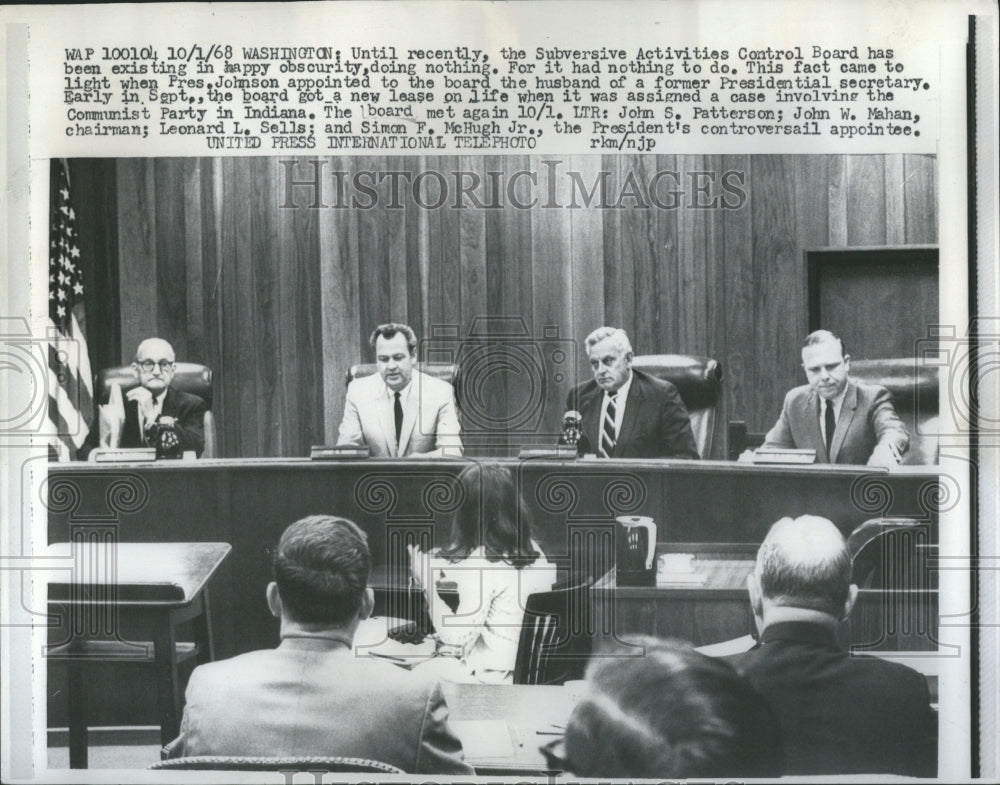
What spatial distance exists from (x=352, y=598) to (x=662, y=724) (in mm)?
1146

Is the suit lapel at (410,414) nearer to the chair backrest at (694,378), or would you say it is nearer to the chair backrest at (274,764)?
the chair backrest at (694,378)

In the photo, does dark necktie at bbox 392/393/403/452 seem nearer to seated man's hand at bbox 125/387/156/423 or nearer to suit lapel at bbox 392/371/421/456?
suit lapel at bbox 392/371/421/456

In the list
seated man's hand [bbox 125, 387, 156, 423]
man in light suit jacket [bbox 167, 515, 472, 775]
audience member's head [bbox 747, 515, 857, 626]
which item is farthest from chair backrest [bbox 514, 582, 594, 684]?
seated man's hand [bbox 125, 387, 156, 423]

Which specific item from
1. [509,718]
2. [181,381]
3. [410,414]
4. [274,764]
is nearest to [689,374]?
[410,414]

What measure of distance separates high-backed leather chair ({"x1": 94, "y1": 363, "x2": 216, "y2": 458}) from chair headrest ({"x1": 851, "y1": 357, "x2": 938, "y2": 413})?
87.5 inches

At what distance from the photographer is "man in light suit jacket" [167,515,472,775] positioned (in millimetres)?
3244

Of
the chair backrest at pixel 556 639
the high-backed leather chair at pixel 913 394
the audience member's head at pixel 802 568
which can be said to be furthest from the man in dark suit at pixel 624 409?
the high-backed leather chair at pixel 913 394

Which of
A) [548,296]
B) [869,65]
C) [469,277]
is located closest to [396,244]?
[469,277]

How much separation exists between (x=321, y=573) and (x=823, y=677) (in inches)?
67.8

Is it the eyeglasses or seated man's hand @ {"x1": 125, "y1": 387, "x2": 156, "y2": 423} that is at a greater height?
the eyeglasses

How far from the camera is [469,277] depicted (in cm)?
354

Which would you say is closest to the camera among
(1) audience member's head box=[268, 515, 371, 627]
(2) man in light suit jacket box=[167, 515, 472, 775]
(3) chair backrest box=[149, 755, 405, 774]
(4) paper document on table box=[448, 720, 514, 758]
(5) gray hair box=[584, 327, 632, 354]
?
(3) chair backrest box=[149, 755, 405, 774]

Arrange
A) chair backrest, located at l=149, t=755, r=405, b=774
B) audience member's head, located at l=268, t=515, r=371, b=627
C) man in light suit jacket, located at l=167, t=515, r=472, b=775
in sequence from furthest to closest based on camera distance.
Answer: audience member's head, located at l=268, t=515, r=371, b=627, man in light suit jacket, located at l=167, t=515, r=472, b=775, chair backrest, located at l=149, t=755, r=405, b=774

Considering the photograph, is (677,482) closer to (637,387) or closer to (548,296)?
(637,387)
